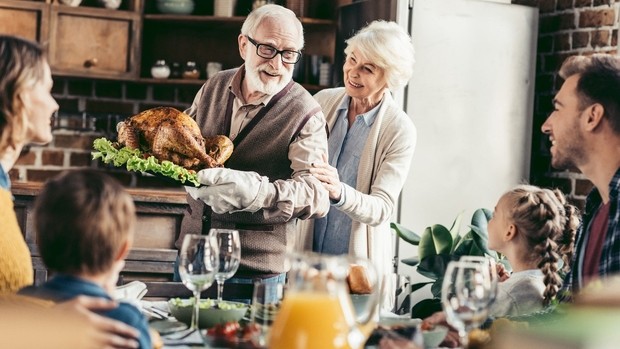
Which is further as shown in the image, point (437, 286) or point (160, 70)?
point (160, 70)

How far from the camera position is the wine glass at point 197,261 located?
1800 millimetres

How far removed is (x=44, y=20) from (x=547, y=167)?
7.57 ft

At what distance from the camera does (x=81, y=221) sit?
4.50 feet

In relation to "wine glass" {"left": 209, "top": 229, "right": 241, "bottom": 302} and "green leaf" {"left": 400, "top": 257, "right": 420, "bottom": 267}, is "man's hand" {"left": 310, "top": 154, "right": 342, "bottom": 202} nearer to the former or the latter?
"wine glass" {"left": 209, "top": 229, "right": 241, "bottom": 302}

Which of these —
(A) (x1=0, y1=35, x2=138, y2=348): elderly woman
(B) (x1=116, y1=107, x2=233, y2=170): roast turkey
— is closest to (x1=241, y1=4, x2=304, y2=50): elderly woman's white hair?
(B) (x1=116, y1=107, x2=233, y2=170): roast turkey

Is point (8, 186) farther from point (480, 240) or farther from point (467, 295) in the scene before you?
point (480, 240)

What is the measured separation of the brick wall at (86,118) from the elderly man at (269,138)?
204cm

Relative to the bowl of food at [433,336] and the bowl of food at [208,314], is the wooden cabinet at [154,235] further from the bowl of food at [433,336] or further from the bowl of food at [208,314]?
the bowl of food at [433,336]

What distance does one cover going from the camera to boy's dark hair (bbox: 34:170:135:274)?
1.37 meters

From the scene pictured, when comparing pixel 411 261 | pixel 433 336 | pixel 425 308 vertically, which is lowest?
pixel 425 308

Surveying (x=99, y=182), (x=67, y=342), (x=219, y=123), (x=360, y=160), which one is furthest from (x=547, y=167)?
(x=67, y=342)

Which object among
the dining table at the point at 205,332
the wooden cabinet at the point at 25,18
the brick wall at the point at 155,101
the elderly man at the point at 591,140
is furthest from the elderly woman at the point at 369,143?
the wooden cabinet at the point at 25,18

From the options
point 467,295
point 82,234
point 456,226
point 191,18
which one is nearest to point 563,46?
point 456,226

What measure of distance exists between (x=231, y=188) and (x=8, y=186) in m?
0.73
